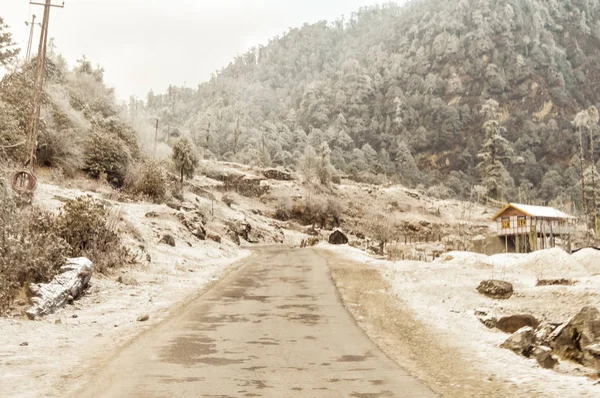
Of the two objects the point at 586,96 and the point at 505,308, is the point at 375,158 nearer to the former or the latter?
the point at 586,96

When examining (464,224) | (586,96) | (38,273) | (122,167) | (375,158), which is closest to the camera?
(38,273)

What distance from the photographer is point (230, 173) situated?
8638 centimetres

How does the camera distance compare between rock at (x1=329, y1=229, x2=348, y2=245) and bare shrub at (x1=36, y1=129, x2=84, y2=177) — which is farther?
rock at (x1=329, y1=229, x2=348, y2=245)

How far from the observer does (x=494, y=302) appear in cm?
1428

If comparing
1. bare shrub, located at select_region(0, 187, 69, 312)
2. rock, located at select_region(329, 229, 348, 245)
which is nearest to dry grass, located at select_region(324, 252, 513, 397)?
bare shrub, located at select_region(0, 187, 69, 312)

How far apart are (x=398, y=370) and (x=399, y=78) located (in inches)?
7543

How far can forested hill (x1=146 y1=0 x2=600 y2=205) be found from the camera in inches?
5566

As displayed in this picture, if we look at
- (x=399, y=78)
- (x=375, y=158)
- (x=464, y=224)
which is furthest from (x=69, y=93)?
(x=399, y=78)

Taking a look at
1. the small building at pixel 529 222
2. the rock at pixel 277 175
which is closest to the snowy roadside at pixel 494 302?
the small building at pixel 529 222

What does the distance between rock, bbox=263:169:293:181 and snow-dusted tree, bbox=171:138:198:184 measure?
101 ft

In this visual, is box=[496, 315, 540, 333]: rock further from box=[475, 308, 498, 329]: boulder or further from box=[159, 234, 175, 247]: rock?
box=[159, 234, 175, 247]: rock

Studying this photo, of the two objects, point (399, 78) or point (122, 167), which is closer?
point (122, 167)

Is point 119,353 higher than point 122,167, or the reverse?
point 122,167

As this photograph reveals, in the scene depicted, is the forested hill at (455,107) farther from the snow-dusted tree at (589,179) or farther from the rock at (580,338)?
the rock at (580,338)
